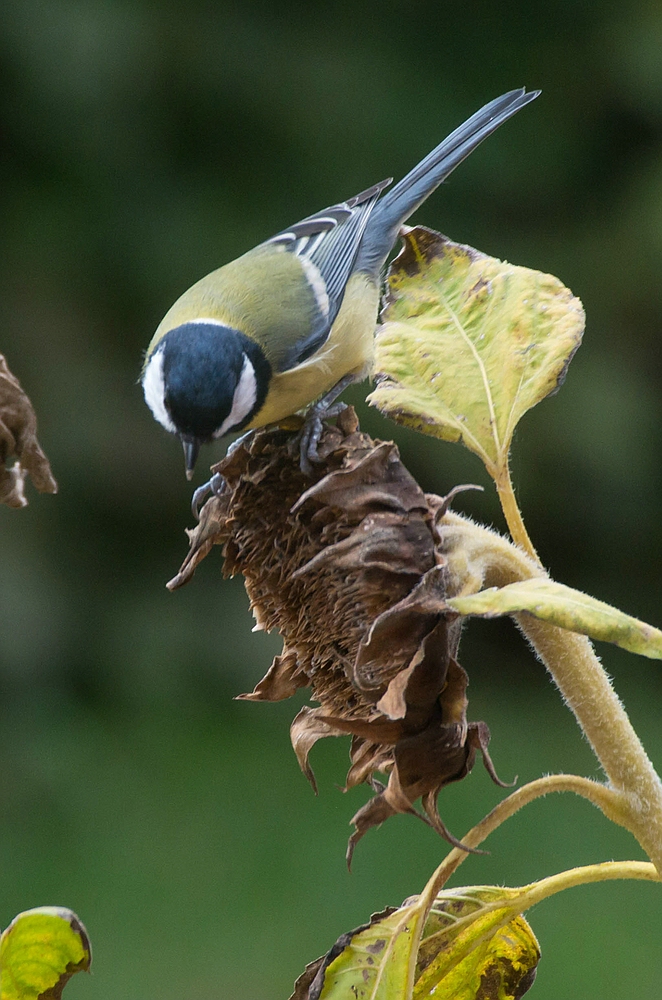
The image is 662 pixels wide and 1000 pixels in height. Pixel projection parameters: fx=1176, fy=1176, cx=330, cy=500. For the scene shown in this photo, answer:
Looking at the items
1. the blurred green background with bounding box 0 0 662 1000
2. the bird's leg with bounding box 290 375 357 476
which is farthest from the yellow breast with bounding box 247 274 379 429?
the blurred green background with bounding box 0 0 662 1000

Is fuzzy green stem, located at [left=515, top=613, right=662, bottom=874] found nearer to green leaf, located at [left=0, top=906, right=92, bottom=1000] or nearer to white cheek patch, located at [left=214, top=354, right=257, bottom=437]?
green leaf, located at [left=0, top=906, right=92, bottom=1000]

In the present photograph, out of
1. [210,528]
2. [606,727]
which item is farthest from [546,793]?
[210,528]

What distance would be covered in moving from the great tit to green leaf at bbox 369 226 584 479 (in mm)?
411

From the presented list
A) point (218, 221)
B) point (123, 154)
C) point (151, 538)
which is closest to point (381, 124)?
point (218, 221)

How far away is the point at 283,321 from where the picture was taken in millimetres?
1269

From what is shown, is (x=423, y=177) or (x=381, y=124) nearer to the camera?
(x=423, y=177)

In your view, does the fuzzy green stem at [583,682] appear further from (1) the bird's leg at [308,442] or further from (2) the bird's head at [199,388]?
(2) the bird's head at [199,388]

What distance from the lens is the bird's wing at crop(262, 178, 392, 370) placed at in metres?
1.28

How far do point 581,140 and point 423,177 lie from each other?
2153 mm

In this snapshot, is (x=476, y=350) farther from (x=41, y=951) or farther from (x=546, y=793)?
(x=41, y=951)

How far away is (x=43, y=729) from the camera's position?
3.35 m

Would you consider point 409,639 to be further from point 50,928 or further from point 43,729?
point 43,729

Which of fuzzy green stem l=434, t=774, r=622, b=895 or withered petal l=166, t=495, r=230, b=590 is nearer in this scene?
fuzzy green stem l=434, t=774, r=622, b=895

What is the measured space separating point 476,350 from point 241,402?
45cm
